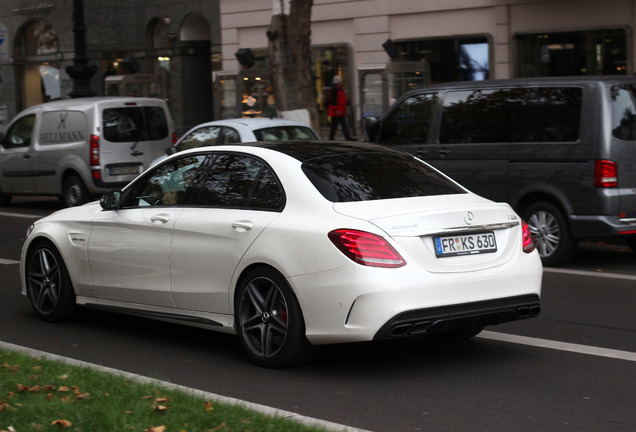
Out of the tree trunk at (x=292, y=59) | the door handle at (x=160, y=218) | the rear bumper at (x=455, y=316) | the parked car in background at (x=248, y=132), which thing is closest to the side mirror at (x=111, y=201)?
the door handle at (x=160, y=218)

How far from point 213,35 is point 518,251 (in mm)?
26525

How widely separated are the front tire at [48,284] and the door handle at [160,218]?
123 cm

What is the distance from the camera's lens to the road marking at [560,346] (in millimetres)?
7250

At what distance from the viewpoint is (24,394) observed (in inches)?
236

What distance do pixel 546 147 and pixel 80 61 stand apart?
16066 millimetres

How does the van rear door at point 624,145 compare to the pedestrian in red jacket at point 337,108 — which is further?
the pedestrian in red jacket at point 337,108

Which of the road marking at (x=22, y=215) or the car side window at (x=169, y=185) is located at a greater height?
the car side window at (x=169, y=185)

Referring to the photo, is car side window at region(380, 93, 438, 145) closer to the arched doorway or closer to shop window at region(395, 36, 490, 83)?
shop window at region(395, 36, 490, 83)

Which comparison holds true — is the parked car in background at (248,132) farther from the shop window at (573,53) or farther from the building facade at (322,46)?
the shop window at (573,53)

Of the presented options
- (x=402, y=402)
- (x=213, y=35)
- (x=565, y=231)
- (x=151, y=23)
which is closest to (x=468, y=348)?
(x=402, y=402)

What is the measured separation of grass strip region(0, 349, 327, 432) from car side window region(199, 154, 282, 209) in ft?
4.94

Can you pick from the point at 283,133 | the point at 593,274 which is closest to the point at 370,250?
the point at 593,274

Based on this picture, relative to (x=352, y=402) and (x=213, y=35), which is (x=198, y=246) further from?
(x=213, y=35)

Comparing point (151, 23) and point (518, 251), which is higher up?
point (151, 23)
